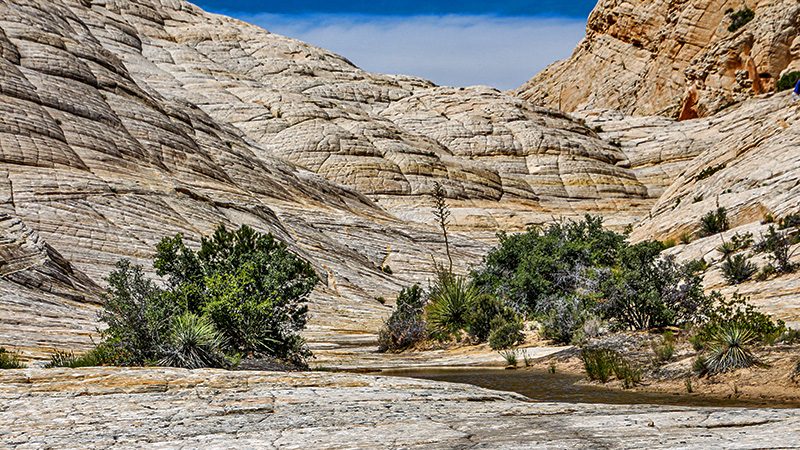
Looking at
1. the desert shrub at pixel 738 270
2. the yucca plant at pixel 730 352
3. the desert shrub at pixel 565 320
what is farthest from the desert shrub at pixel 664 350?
the desert shrub at pixel 738 270

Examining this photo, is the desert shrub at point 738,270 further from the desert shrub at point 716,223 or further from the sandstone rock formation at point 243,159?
the sandstone rock formation at point 243,159

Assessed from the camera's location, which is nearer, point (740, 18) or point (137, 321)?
point (137, 321)

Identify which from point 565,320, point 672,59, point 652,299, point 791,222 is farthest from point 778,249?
point 672,59

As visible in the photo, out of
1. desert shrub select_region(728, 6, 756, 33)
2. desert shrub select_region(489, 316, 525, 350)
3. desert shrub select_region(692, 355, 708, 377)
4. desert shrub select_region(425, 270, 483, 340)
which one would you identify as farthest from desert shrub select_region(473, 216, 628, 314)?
desert shrub select_region(728, 6, 756, 33)

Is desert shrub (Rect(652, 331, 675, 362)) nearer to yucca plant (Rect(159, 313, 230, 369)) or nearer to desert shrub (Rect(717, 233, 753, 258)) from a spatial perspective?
yucca plant (Rect(159, 313, 230, 369))

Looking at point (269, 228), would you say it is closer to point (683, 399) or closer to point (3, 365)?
point (3, 365)

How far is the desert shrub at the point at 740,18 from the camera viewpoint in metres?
91.8

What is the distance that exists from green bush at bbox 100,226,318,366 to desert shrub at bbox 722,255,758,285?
1345 centimetres

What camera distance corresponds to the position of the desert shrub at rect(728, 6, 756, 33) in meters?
91.8

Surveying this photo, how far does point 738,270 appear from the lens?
81.9 feet

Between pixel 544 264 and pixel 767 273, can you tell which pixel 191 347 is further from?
pixel 767 273

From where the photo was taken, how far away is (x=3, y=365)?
45.8ft

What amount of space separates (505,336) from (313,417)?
14.7m

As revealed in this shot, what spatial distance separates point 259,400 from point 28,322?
45.8 feet
